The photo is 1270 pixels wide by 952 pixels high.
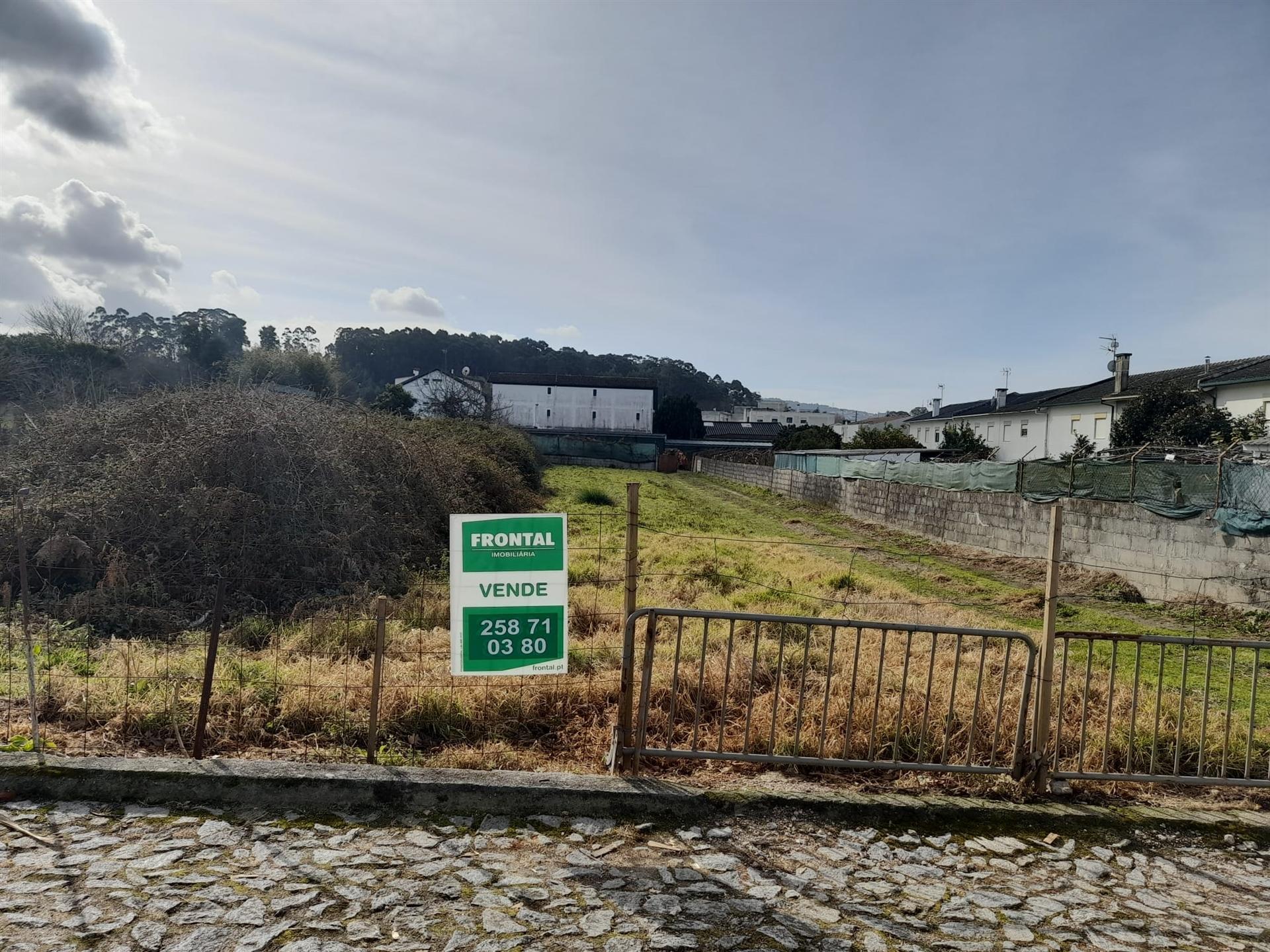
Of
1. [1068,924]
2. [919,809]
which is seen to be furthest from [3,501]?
[1068,924]

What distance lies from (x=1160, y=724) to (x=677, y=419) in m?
69.1

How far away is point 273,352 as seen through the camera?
176 ft

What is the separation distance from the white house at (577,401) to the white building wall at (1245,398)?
49.4 meters

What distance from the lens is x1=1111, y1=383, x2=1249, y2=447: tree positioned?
23891 mm

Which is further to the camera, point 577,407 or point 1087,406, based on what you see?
point 577,407

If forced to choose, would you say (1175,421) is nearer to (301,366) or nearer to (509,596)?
(509,596)

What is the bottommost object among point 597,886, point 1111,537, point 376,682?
point 597,886

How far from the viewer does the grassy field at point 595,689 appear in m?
4.52

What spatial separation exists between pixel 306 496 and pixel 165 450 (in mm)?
1874

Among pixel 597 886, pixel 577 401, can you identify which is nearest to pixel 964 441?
pixel 577 401

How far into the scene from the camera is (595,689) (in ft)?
18.0

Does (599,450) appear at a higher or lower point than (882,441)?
lower

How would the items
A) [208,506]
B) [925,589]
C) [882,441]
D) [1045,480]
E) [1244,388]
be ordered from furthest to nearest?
[882,441], [1244,388], [1045,480], [925,589], [208,506]

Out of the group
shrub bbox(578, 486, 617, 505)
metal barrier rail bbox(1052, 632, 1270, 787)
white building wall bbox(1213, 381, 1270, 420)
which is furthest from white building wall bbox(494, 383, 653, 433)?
metal barrier rail bbox(1052, 632, 1270, 787)
